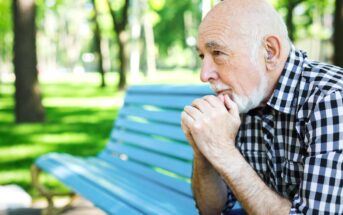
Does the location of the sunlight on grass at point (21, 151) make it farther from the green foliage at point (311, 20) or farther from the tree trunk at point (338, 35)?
the green foliage at point (311, 20)

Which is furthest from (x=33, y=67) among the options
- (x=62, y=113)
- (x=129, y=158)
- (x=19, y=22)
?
(x=129, y=158)

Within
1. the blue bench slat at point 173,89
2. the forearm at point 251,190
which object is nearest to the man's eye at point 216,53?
the forearm at point 251,190

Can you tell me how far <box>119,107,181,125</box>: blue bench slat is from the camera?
373 cm

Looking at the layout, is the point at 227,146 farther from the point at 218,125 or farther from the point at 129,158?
the point at 129,158

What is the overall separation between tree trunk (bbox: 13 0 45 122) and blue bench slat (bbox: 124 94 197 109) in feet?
20.4

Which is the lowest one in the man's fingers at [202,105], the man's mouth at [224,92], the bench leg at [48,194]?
the bench leg at [48,194]

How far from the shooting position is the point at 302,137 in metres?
1.84

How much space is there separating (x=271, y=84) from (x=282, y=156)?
0.28m

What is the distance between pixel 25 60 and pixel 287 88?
9.17 m

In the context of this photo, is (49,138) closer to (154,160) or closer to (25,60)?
(25,60)

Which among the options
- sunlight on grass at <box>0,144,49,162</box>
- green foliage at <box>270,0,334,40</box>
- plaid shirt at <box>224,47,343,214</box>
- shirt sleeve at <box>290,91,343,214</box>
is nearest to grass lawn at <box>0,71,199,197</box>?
sunlight on grass at <box>0,144,49,162</box>

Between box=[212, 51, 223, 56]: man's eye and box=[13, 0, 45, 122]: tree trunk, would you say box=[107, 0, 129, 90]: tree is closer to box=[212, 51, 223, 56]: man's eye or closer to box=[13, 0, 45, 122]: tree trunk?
box=[13, 0, 45, 122]: tree trunk

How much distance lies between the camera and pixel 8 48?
170ft

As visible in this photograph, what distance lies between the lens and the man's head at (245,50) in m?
1.90
